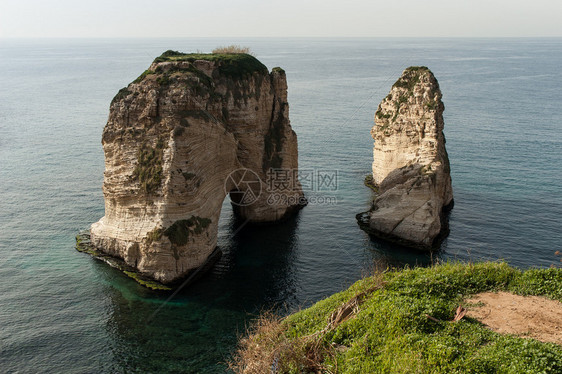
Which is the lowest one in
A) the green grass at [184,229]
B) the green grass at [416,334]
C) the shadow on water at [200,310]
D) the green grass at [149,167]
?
the shadow on water at [200,310]

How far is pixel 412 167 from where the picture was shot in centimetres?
5147

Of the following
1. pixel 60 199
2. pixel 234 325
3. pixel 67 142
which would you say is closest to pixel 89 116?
pixel 67 142

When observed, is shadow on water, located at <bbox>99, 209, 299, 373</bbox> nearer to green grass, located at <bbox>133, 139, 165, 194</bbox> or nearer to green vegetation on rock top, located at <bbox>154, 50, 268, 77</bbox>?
green grass, located at <bbox>133, 139, 165, 194</bbox>

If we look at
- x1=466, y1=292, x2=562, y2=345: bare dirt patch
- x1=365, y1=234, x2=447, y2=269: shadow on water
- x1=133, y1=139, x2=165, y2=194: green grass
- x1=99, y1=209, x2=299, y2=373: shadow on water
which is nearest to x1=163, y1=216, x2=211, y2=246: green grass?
x1=133, y1=139, x2=165, y2=194: green grass

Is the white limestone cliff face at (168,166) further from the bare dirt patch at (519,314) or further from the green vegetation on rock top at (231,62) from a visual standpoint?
the bare dirt patch at (519,314)

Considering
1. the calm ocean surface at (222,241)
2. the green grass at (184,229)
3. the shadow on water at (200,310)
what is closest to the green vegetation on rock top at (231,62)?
the calm ocean surface at (222,241)

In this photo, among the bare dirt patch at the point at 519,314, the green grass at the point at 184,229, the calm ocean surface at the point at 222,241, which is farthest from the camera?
the green grass at the point at 184,229

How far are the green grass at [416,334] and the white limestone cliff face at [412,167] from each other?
2098cm

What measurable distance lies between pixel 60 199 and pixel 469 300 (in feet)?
164

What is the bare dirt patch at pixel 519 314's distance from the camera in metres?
19.2

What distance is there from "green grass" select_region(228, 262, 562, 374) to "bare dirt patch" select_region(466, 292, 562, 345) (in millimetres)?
598

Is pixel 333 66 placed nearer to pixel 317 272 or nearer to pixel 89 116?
pixel 89 116

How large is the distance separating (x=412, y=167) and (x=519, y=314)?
32.3 m

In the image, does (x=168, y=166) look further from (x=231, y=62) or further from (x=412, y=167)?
(x=412, y=167)
